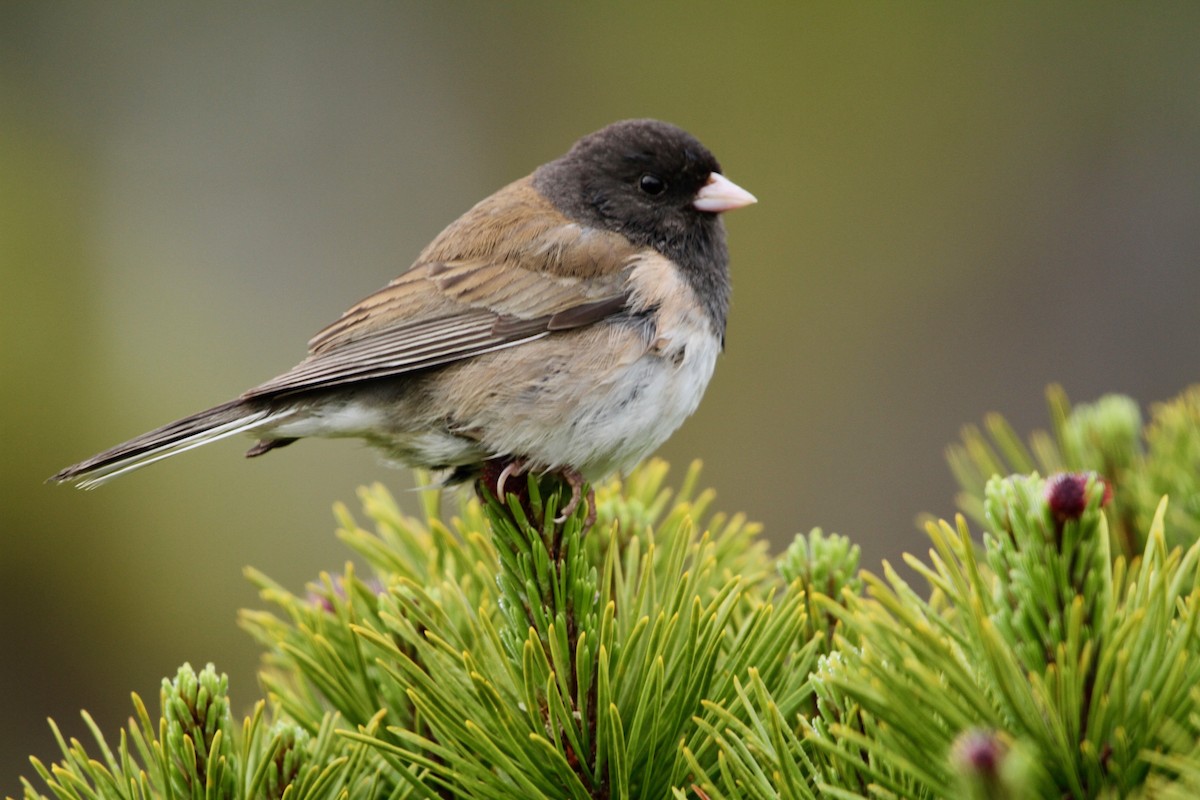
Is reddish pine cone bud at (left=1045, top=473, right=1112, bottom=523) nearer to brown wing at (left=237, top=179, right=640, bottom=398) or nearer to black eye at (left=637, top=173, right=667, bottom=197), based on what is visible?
brown wing at (left=237, top=179, right=640, bottom=398)

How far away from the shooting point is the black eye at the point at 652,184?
2215mm

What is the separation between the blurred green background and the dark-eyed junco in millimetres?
2156

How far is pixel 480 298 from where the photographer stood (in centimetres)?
202

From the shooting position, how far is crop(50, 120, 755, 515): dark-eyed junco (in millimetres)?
1762

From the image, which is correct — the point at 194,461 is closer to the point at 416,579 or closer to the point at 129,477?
the point at 129,477

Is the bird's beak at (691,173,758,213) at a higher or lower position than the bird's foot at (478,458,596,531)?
higher

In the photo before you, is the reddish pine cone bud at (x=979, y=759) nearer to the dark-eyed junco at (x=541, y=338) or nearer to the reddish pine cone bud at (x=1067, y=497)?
the reddish pine cone bud at (x=1067, y=497)

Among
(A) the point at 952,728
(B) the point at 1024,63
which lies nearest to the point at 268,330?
(B) the point at 1024,63

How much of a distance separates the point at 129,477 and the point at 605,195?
8.76 ft

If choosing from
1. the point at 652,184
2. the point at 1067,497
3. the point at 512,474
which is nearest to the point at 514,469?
the point at 512,474

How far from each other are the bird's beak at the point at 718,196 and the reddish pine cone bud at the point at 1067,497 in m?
1.54

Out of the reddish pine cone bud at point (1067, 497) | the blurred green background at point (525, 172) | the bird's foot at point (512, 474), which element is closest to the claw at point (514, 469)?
the bird's foot at point (512, 474)

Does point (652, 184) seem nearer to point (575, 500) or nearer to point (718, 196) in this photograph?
point (718, 196)

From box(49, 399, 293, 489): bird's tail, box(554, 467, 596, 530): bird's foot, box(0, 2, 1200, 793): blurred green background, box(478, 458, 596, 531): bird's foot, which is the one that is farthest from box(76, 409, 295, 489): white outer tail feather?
box(0, 2, 1200, 793): blurred green background
